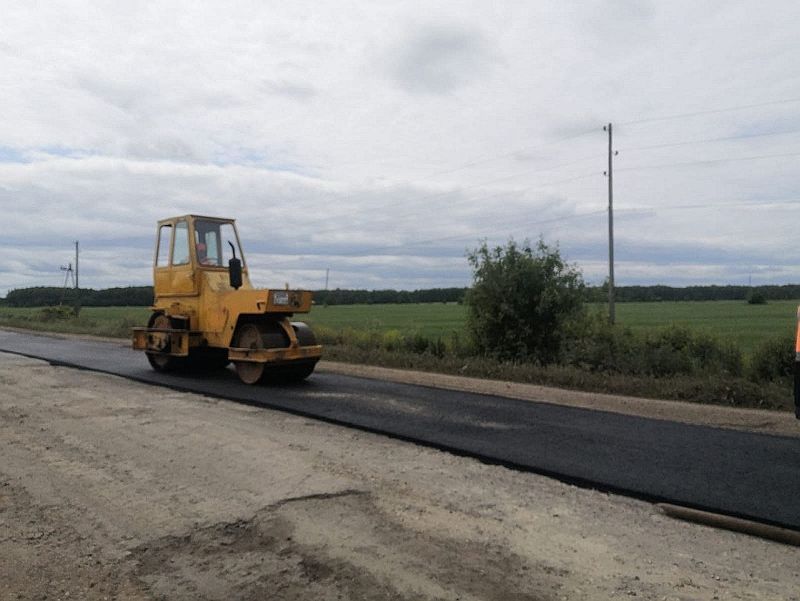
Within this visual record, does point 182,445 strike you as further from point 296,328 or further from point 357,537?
point 296,328

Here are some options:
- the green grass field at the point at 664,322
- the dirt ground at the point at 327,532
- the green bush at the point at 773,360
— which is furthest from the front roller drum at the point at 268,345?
the green bush at the point at 773,360

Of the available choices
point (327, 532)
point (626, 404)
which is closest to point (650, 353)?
point (626, 404)

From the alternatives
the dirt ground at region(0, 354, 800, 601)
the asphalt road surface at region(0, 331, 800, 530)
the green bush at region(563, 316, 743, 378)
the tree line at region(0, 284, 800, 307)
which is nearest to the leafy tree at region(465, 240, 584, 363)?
the green bush at region(563, 316, 743, 378)

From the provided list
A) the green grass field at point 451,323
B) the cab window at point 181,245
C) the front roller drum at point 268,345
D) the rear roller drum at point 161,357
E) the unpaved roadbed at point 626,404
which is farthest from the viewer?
the green grass field at point 451,323

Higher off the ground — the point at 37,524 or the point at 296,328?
the point at 296,328

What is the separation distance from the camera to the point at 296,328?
11688mm

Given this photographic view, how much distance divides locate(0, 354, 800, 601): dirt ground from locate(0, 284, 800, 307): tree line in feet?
195

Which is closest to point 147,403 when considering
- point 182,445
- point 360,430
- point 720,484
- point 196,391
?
point 196,391

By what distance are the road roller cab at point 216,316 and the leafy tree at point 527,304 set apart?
19.7 ft

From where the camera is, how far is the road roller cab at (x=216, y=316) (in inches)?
442

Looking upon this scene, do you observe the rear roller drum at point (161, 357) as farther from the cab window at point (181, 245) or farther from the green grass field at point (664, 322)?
the green grass field at point (664, 322)

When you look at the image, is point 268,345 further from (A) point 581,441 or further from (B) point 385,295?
(B) point 385,295

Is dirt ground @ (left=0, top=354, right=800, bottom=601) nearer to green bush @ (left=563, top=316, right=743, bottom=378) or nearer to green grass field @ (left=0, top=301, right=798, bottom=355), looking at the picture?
green bush @ (left=563, top=316, right=743, bottom=378)

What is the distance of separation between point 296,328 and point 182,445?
4.80 metres
